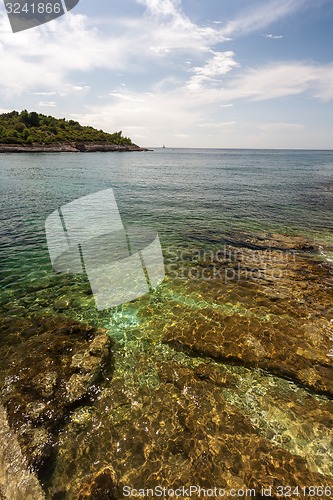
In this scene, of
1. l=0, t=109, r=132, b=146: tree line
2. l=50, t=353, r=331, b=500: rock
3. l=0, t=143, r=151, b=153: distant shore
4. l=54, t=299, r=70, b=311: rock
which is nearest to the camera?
l=50, t=353, r=331, b=500: rock

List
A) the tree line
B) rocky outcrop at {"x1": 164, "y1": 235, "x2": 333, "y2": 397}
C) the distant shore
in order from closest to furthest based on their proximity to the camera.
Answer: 1. rocky outcrop at {"x1": 164, "y1": 235, "x2": 333, "y2": 397}
2. the distant shore
3. the tree line

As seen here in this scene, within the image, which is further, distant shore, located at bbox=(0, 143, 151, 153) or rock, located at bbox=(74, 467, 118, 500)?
distant shore, located at bbox=(0, 143, 151, 153)

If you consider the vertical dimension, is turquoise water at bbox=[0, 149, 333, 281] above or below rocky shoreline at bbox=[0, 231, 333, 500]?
above

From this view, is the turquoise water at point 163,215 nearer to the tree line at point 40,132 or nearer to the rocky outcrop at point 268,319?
the rocky outcrop at point 268,319

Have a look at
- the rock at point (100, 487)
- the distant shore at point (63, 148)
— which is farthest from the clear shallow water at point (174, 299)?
the distant shore at point (63, 148)

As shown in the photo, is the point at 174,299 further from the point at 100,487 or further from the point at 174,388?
the point at 100,487

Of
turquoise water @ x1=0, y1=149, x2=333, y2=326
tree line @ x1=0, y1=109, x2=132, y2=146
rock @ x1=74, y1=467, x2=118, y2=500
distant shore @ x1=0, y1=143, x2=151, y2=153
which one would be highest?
tree line @ x1=0, y1=109, x2=132, y2=146

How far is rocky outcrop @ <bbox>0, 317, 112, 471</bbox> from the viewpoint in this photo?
5.84 m

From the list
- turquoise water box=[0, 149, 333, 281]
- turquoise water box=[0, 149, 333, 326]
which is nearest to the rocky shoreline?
turquoise water box=[0, 149, 333, 326]

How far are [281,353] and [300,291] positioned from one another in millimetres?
4380

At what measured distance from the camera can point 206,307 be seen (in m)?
10.2

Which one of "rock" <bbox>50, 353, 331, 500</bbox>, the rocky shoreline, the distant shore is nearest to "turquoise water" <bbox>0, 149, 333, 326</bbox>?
the rocky shoreline

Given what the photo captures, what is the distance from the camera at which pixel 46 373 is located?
725 cm

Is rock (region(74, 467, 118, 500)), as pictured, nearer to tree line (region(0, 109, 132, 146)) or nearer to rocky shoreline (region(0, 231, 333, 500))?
rocky shoreline (region(0, 231, 333, 500))
